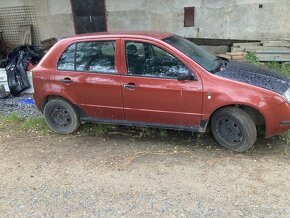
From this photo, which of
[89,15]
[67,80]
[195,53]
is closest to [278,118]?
[195,53]

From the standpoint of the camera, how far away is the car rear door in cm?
489

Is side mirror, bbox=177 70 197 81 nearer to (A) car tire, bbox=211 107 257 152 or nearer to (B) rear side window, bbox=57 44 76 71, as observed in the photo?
(A) car tire, bbox=211 107 257 152

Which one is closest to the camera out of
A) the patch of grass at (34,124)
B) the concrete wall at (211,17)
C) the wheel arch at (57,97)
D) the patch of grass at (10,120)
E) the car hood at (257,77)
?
the car hood at (257,77)

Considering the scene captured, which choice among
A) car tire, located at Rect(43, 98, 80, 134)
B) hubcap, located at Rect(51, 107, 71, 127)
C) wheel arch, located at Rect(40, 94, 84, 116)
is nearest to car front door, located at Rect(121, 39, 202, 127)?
wheel arch, located at Rect(40, 94, 84, 116)

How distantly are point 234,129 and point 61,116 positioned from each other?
2871 mm

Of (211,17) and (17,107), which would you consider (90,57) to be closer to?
(17,107)

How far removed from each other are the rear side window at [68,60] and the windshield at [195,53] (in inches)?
59.3

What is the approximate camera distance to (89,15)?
10.4 m

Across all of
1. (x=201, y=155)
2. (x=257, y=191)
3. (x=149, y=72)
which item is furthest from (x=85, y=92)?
(x=257, y=191)

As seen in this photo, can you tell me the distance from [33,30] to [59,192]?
8735 mm

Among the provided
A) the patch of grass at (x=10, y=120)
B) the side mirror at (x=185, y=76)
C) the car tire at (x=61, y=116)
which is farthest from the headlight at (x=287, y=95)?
the patch of grass at (x=10, y=120)

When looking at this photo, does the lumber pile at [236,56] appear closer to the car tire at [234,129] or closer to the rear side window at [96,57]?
the car tire at [234,129]

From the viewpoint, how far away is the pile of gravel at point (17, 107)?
678cm

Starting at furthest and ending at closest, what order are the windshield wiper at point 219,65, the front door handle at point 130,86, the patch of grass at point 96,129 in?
1. the patch of grass at point 96,129
2. the front door handle at point 130,86
3. the windshield wiper at point 219,65
